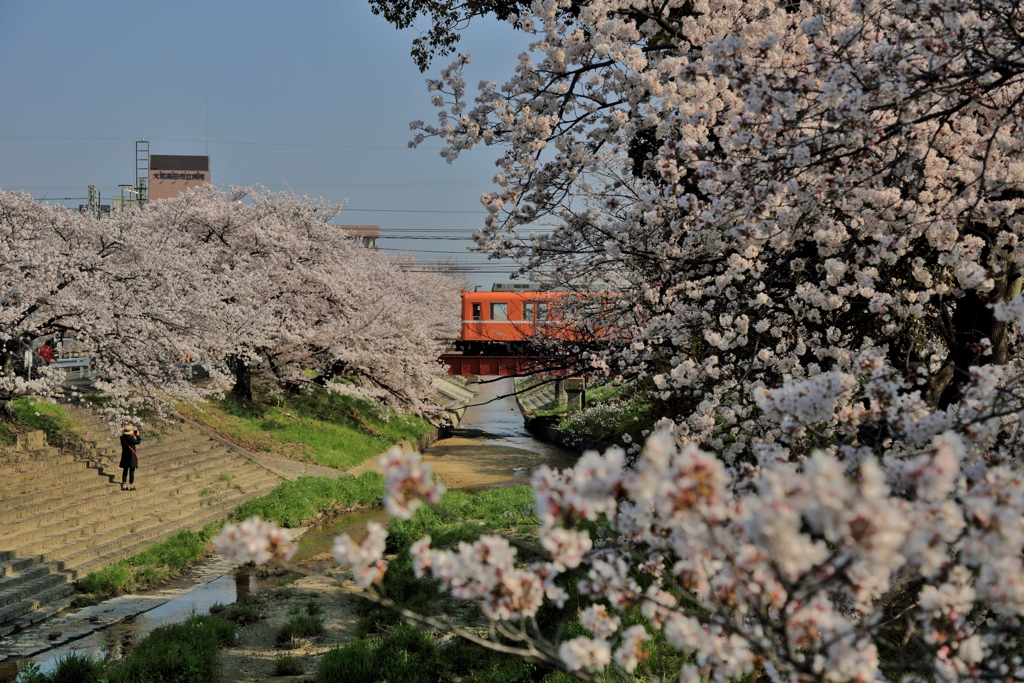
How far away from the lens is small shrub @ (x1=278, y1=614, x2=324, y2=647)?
10.8 meters

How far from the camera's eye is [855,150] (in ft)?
15.5

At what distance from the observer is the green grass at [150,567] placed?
41.3 feet

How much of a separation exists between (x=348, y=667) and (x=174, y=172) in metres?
109

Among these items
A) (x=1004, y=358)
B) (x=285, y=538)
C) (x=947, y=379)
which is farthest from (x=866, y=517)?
(x=947, y=379)

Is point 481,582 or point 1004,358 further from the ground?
point 1004,358

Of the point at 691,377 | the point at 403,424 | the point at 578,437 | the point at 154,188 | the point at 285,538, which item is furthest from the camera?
the point at 154,188

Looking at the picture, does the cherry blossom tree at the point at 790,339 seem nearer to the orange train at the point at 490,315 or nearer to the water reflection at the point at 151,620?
the water reflection at the point at 151,620

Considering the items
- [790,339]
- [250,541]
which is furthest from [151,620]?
[250,541]

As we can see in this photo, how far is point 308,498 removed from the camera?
18.6 metres

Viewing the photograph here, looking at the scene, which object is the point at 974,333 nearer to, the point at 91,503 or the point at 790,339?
the point at 790,339

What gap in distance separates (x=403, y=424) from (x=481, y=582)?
28133 millimetres

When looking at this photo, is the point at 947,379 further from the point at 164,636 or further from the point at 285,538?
the point at 164,636

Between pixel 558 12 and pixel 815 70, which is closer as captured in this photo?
pixel 815 70

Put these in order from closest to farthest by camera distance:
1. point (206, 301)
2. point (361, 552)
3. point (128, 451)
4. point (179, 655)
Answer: point (361, 552), point (179, 655), point (128, 451), point (206, 301)
